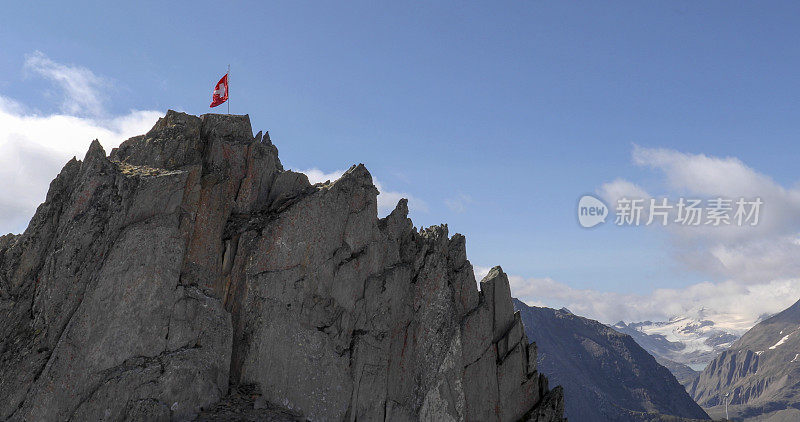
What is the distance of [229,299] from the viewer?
57.8 meters

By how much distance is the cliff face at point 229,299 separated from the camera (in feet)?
160

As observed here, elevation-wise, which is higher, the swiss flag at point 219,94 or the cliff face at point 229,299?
the swiss flag at point 219,94

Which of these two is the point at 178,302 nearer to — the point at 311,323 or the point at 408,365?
the point at 311,323

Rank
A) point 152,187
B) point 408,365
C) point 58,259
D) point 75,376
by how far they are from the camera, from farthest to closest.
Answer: point 408,365, point 152,187, point 58,259, point 75,376

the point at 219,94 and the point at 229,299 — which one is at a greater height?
the point at 219,94

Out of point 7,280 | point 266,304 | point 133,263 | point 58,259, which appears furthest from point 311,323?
point 7,280

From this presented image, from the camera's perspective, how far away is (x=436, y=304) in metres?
71.8

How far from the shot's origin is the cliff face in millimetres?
48906

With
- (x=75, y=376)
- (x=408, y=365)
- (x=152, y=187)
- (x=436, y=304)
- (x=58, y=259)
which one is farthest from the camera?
(x=436, y=304)

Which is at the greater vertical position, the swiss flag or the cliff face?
the swiss flag

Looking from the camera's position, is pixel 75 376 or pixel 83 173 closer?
pixel 75 376

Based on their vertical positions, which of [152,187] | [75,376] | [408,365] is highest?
[152,187]

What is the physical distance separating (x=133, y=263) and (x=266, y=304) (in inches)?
493

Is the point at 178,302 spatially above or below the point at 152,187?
below
